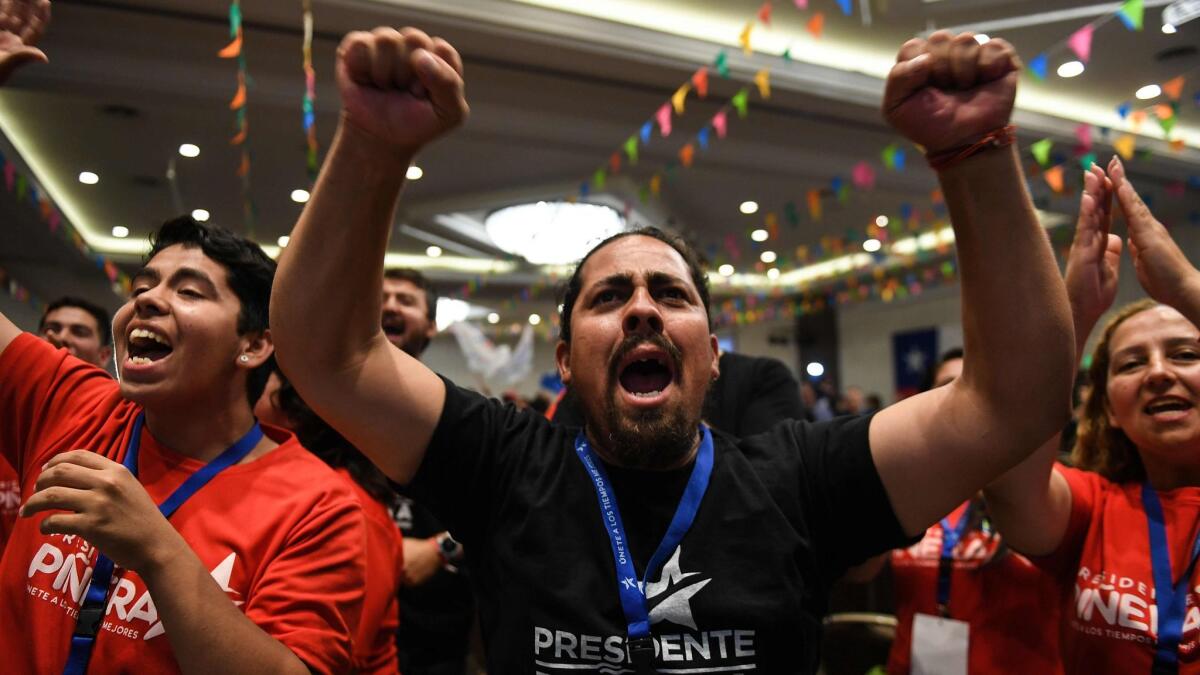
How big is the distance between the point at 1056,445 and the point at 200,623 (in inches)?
55.8

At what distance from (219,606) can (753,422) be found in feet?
5.00

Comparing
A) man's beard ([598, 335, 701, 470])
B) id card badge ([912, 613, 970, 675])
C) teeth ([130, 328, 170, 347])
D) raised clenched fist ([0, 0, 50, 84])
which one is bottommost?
id card badge ([912, 613, 970, 675])

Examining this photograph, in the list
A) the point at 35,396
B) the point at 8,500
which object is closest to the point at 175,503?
the point at 35,396

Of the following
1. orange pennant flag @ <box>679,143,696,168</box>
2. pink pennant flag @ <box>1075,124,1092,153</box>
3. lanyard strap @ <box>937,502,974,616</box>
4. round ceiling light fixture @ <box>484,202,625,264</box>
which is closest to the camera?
lanyard strap @ <box>937,502,974,616</box>

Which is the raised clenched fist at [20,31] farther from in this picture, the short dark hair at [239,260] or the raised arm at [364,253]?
the raised arm at [364,253]

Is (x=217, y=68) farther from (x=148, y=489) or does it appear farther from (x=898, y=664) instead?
(x=898, y=664)

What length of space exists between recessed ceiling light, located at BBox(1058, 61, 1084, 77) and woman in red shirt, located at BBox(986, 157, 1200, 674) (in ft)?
14.1

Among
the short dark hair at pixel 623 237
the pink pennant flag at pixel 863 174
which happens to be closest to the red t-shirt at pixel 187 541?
the short dark hair at pixel 623 237

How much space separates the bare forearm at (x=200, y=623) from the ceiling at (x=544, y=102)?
3672 mm

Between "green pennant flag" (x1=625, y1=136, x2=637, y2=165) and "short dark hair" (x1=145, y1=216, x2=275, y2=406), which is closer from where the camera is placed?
"short dark hair" (x1=145, y1=216, x2=275, y2=406)

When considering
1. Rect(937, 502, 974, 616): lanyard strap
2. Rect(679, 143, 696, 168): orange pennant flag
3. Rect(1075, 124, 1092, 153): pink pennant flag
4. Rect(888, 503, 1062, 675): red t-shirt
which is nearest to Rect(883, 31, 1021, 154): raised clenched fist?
Rect(888, 503, 1062, 675): red t-shirt

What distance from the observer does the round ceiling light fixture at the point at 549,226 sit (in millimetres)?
7805

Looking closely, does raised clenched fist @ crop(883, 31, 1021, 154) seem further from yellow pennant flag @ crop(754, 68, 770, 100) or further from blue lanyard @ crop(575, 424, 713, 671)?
yellow pennant flag @ crop(754, 68, 770, 100)

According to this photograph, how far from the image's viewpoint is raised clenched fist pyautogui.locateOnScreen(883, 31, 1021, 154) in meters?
0.86
